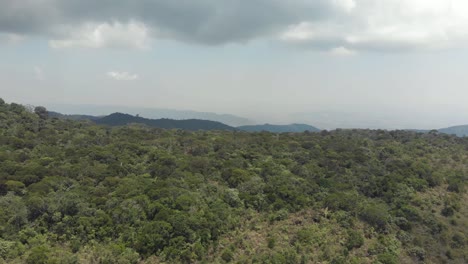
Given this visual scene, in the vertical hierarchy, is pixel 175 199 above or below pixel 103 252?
above

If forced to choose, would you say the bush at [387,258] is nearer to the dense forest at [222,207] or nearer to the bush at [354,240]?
the dense forest at [222,207]

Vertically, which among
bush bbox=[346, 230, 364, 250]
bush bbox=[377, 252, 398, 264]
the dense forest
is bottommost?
bush bbox=[377, 252, 398, 264]

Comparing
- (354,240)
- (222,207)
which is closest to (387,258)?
(354,240)

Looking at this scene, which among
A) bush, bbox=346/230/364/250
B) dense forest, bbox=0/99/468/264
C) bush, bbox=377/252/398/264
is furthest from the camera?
bush, bbox=346/230/364/250

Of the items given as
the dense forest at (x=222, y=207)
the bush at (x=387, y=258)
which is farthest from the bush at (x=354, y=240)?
the bush at (x=387, y=258)

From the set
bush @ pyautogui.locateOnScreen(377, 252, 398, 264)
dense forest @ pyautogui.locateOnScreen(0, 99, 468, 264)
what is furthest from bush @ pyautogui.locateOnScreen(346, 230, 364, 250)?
bush @ pyautogui.locateOnScreen(377, 252, 398, 264)

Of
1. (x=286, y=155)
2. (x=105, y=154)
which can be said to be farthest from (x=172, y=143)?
(x=286, y=155)

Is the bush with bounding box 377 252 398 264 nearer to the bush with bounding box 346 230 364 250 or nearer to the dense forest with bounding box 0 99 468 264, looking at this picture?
the dense forest with bounding box 0 99 468 264

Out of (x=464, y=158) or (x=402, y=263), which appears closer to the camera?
(x=402, y=263)

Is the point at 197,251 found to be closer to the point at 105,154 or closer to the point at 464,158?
the point at 105,154
